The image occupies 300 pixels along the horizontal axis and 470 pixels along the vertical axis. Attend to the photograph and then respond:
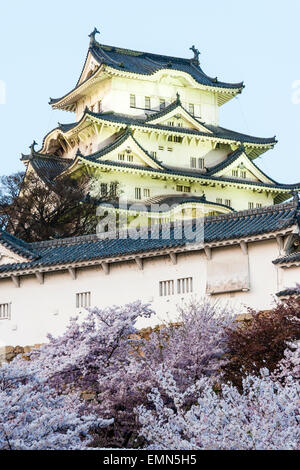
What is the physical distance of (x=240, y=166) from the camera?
60.9 metres

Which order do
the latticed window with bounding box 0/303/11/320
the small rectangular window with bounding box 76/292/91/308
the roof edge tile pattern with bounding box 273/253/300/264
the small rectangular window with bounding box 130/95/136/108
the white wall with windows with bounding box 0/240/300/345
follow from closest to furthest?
the roof edge tile pattern with bounding box 273/253/300/264
the white wall with windows with bounding box 0/240/300/345
the small rectangular window with bounding box 76/292/91/308
the latticed window with bounding box 0/303/11/320
the small rectangular window with bounding box 130/95/136/108

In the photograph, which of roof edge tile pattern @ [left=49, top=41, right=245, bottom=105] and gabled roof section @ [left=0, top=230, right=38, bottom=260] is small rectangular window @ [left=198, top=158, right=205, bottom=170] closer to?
roof edge tile pattern @ [left=49, top=41, right=245, bottom=105]

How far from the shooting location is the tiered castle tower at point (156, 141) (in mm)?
56125

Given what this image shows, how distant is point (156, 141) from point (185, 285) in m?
32.9

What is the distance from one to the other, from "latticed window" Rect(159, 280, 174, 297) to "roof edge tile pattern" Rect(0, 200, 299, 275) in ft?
3.50

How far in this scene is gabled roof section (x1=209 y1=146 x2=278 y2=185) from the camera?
197 ft

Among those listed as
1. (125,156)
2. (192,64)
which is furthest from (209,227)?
(192,64)

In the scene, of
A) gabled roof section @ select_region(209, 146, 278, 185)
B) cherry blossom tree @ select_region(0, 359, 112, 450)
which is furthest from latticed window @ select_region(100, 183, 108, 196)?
cherry blossom tree @ select_region(0, 359, 112, 450)

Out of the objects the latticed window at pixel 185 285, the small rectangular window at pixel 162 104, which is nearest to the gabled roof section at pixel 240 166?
the small rectangular window at pixel 162 104

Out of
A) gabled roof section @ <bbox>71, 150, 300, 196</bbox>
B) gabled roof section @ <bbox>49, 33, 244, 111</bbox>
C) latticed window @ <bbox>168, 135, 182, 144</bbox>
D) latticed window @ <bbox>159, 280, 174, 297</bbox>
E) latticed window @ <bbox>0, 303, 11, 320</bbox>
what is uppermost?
gabled roof section @ <bbox>49, 33, 244, 111</bbox>

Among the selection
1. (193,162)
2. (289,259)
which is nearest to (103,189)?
(193,162)

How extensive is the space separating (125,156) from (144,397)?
121 ft

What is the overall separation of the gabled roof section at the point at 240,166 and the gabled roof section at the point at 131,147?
4.36 m

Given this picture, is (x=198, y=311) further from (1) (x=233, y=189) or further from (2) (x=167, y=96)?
(2) (x=167, y=96)
